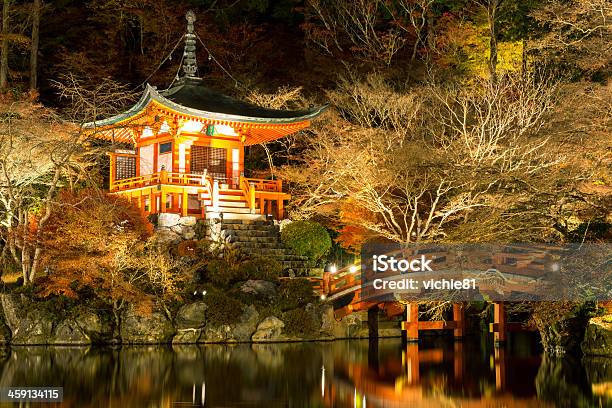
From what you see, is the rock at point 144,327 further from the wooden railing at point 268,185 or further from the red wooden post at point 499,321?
the red wooden post at point 499,321

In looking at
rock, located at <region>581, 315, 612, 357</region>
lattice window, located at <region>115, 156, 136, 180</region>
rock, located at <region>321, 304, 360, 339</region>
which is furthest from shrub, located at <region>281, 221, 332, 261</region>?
rock, located at <region>581, 315, 612, 357</region>

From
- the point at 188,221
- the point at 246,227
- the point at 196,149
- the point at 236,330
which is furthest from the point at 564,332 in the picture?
the point at 196,149

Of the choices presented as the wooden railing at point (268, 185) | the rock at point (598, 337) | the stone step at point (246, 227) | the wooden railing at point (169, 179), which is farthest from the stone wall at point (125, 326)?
the wooden railing at point (268, 185)

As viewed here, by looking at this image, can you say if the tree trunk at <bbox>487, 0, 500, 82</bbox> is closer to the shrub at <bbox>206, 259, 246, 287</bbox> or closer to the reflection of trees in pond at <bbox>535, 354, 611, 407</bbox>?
the shrub at <bbox>206, 259, 246, 287</bbox>

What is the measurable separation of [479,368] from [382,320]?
266 inches

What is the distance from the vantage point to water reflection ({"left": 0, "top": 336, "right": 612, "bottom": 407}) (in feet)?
43.3

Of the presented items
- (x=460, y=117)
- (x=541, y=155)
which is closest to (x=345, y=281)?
(x=541, y=155)

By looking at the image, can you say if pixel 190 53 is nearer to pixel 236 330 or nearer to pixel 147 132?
pixel 147 132

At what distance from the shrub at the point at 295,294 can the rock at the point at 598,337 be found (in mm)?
5890

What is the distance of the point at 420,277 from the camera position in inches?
787

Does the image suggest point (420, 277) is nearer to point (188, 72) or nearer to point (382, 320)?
point (382, 320)

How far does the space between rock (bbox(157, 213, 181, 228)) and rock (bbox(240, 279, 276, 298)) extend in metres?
3.27

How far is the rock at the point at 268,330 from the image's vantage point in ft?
65.6

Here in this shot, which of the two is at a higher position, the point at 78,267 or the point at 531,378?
the point at 78,267
